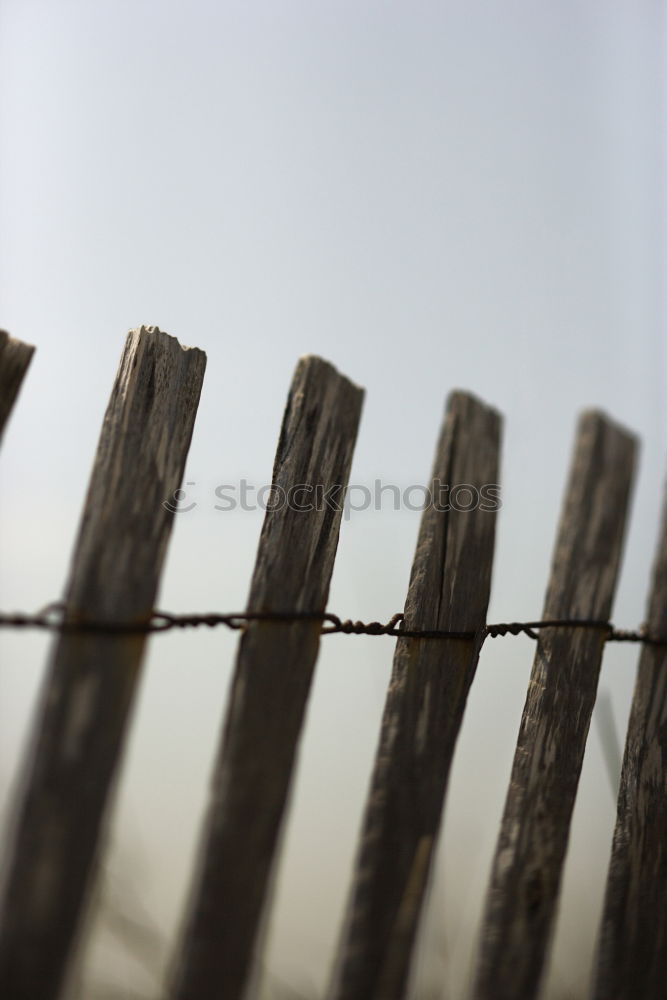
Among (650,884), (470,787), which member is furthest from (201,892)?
(470,787)

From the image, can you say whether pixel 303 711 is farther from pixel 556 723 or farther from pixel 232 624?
pixel 556 723

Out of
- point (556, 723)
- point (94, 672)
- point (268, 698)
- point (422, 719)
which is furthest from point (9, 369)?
point (556, 723)

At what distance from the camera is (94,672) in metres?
0.86

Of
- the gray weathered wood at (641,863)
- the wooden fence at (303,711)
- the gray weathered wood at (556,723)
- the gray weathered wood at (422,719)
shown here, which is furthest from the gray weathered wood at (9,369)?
the gray weathered wood at (641,863)

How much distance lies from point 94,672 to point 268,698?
0.74ft

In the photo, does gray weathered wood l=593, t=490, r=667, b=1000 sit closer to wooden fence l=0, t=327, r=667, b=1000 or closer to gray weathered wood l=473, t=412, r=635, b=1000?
wooden fence l=0, t=327, r=667, b=1000

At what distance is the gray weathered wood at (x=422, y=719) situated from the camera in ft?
3.45

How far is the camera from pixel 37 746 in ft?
2.68

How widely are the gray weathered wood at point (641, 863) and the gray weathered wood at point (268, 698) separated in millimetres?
661

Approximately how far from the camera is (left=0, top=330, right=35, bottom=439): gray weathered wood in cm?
91

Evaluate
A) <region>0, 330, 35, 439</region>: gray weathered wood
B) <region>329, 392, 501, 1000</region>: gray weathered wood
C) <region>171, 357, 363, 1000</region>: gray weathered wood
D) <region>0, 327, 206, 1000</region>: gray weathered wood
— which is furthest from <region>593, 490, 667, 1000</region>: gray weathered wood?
<region>0, 330, 35, 439</region>: gray weathered wood

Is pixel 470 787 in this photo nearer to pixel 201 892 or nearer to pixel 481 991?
pixel 481 991

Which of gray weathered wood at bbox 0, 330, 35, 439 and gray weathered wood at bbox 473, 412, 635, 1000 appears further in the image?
gray weathered wood at bbox 473, 412, 635, 1000

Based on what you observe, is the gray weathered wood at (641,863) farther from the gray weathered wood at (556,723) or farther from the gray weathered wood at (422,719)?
the gray weathered wood at (422,719)
